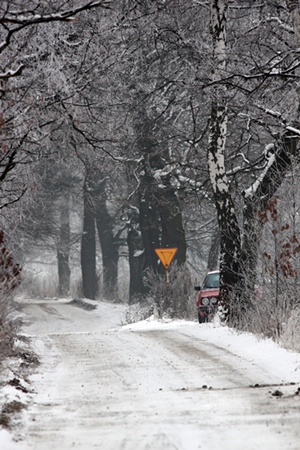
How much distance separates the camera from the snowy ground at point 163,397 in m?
5.59

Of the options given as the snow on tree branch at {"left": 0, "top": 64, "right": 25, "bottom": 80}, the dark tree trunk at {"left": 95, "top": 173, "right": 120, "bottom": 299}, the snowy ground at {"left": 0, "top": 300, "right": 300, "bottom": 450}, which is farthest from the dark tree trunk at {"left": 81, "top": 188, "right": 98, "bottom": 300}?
the snow on tree branch at {"left": 0, "top": 64, "right": 25, "bottom": 80}

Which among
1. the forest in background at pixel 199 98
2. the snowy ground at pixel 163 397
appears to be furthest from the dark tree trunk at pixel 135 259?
the snowy ground at pixel 163 397

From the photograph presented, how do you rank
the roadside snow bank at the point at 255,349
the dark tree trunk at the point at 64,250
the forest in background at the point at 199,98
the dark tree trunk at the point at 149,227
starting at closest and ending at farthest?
the roadside snow bank at the point at 255,349
the forest in background at the point at 199,98
the dark tree trunk at the point at 149,227
the dark tree trunk at the point at 64,250

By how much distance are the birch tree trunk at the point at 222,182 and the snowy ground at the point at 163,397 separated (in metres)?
2.88

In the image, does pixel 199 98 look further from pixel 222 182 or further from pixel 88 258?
pixel 88 258

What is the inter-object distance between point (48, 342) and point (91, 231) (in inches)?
1116

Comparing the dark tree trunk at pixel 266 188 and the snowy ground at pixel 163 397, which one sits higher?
the dark tree trunk at pixel 266 188

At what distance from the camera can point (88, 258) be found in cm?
4228

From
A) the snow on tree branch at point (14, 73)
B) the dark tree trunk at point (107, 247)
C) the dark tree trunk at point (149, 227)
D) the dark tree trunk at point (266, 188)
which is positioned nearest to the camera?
the snow on tree branch at point (14, 73)

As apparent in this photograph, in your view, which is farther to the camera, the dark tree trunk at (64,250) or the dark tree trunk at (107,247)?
the dark tree trunk at (64,250)

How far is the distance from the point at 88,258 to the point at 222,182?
2769 centimetres

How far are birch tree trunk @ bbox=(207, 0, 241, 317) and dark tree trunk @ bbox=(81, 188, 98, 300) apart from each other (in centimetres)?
2500

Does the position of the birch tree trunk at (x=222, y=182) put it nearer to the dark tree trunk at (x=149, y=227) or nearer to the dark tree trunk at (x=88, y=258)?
the dark tree trunk at (x=149, y=227)

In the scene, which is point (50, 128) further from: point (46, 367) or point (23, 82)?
point (46, 367)
